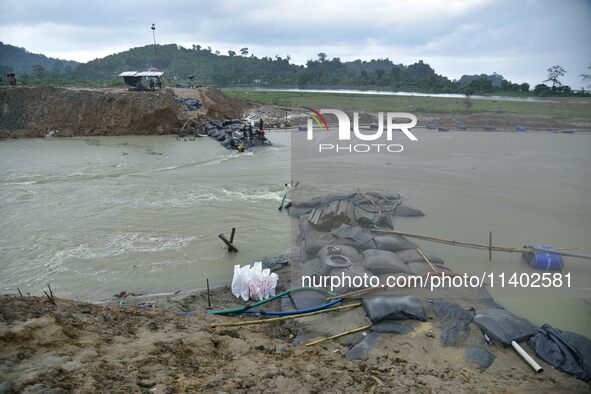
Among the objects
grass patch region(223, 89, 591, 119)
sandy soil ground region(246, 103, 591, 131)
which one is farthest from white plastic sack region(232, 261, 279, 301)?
grass patch region(223, 89, 591, 119)

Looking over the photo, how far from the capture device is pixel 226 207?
10.3 metres

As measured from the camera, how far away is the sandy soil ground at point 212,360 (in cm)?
352

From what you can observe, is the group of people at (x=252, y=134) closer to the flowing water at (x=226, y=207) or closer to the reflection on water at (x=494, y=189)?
the flowing water at (x=226, y=207)

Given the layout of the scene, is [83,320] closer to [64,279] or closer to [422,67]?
[64,279]

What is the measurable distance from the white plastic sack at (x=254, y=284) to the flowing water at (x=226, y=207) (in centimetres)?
77

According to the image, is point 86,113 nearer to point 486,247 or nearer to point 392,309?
point 486,247

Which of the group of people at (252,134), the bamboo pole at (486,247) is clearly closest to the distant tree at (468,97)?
the group of people at (252,134)

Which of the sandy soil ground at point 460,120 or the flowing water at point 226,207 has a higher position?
the sandy soil ground at point 460,120

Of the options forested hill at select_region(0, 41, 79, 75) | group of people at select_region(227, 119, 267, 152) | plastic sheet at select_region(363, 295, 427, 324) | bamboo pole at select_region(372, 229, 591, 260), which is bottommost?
plastic sheet at select_region(363, 295, 427, 324)

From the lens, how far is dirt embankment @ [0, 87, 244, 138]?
2195 centimetres

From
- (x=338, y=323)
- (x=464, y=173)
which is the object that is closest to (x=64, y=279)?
(x=338, y=323)

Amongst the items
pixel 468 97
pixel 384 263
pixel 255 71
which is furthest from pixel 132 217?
pixel 255 71

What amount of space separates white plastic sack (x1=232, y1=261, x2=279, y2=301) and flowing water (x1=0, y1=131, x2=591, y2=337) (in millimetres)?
765

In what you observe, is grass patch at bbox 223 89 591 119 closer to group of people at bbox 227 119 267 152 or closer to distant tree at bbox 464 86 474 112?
distant tree at bbox 464 86 474 112
